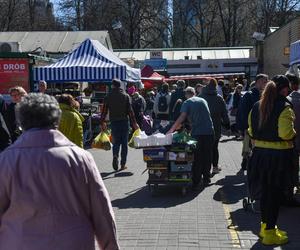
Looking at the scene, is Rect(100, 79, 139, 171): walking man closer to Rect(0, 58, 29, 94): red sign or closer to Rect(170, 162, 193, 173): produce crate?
Rect(170, 162, 193, 173): produce crate

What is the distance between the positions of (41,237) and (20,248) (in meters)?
0.13

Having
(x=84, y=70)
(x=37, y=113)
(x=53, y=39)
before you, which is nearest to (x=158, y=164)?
(x=37, y=113)

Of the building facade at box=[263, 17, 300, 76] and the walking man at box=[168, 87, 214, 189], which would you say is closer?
the walking man at box=[168, 87, 214, 189]

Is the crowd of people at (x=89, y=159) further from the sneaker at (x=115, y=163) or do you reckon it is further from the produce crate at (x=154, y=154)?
the produce crate at (x=154, y=154)

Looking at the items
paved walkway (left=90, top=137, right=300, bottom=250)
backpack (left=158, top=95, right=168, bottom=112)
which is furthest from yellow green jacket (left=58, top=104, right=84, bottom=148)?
backpack (left=158, top=95, right=168, bottom=112)

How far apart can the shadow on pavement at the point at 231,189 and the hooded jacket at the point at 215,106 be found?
0.88m

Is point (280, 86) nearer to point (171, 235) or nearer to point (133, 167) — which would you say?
point (171, 235)

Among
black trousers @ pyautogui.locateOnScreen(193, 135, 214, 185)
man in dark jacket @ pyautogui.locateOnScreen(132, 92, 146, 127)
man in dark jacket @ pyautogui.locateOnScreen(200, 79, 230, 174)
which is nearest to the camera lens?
black trousers @ pyautogui.locateOnScreen(193, 135, 214, 185)

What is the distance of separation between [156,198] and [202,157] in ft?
3.89

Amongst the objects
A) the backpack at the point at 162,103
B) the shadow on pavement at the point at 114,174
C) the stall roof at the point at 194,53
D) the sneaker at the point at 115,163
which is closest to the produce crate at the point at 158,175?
the shadow on pavement at the point at 114,174

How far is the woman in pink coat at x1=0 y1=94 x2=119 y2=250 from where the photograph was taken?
2967mm

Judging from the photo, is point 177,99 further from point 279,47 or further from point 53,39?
point 53,39

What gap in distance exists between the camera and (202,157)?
9266mm

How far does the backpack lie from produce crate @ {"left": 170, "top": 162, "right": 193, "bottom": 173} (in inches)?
321
